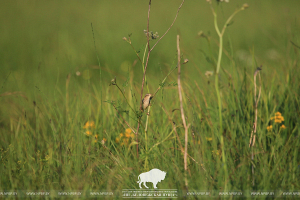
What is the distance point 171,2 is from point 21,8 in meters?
4.71

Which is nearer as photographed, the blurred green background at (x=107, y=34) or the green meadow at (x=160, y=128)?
the green meadow at (x=160, y=128)

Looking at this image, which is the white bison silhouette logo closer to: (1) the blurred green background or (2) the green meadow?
(2) the green meadow

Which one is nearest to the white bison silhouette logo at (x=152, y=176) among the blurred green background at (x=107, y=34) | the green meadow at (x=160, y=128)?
the green meadow at (x=160, y=128)

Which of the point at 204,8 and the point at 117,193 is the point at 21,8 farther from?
the point at 117,193

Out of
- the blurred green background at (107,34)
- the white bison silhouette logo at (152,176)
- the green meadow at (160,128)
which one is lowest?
the white bison silhouette logo at (152,176)

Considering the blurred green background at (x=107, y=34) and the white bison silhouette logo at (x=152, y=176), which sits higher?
the blurred green background at (x=107, y=34)

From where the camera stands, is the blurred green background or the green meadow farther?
the blurred green background

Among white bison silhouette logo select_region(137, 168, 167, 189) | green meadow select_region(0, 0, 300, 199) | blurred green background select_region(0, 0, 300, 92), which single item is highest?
blurred green background select_region(0, 0, 300, 92)

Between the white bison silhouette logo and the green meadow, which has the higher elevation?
the green meadow

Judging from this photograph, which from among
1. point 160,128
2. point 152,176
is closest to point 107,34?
point 160,128

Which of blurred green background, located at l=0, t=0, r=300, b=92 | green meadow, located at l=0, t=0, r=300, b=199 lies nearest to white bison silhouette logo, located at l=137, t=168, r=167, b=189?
green meadow, located at l=0, t=0, r=300, b=199

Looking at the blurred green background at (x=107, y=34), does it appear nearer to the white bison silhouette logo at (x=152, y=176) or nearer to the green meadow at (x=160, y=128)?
the green meadow at (x=160, y=128)

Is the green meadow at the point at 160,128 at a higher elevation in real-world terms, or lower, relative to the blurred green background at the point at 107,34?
lower

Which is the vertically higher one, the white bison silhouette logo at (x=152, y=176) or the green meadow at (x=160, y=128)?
the green meadow at (x=160, y=128)
